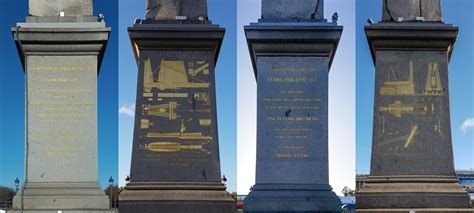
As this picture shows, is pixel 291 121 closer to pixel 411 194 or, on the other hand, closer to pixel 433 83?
pixel 411 194

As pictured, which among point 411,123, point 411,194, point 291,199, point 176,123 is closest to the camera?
point 291,199

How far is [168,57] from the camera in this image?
81.8 feet

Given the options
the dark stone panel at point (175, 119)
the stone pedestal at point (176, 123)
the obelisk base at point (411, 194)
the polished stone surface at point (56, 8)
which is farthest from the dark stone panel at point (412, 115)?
the polished stone surface at point (56, 8)

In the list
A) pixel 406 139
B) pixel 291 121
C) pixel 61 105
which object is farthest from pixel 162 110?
pixel 406 139

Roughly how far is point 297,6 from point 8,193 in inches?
657

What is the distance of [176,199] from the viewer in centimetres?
2412

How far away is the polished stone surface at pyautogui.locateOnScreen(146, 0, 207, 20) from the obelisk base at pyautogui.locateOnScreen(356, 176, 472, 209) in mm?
6574

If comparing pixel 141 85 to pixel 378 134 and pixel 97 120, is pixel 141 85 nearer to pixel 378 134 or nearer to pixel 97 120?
pixel 97 120

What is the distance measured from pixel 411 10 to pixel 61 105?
9.87m

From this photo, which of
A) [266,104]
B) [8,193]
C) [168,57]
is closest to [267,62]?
[266,104]

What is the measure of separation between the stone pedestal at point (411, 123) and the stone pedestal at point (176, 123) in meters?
4.12

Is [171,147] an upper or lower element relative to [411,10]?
lower

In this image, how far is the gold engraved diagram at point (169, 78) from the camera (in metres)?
24.8

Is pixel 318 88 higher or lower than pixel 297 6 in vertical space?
lower
